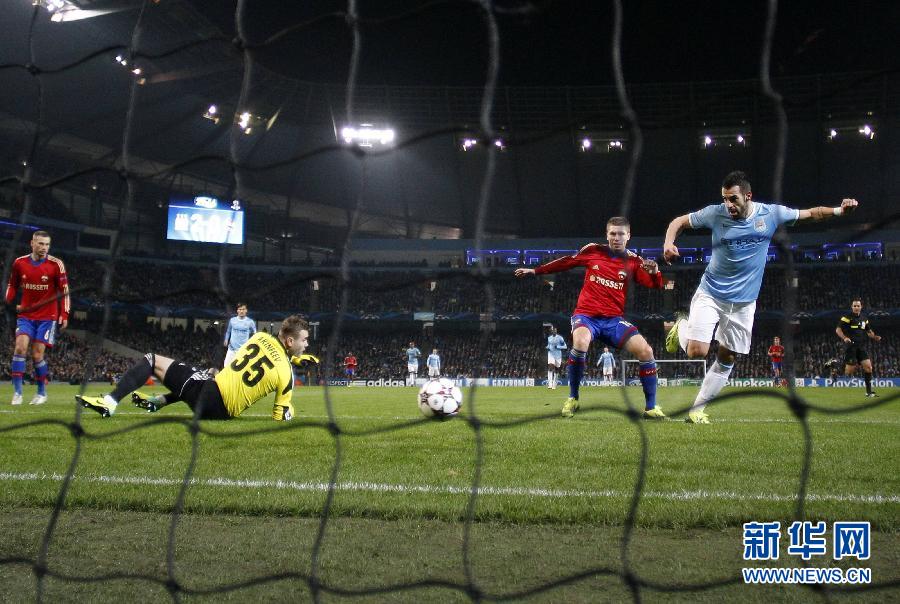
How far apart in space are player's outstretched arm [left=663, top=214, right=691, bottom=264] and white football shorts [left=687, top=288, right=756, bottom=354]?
32.5 inches

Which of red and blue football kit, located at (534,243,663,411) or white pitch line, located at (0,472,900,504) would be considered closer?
white pitch line, located at (0,472,900,504)

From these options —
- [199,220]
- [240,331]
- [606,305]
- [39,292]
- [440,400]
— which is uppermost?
[199,220]

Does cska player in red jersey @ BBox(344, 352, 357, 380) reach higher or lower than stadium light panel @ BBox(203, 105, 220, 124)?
lower

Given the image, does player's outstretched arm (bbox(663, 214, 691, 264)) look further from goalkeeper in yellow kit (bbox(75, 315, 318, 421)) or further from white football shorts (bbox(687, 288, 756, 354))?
goalkeeper in yellow kit (bbox(75, 315, 318, 421))

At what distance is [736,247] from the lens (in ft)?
21.0

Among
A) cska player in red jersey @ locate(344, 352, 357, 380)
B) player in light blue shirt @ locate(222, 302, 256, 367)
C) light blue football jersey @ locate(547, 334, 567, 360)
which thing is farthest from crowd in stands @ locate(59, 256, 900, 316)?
player in light blue shirt @ locate(222, 302, 256, 367)

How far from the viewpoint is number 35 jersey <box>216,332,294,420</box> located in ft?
21.6

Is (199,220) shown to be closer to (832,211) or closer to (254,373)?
(254,373)

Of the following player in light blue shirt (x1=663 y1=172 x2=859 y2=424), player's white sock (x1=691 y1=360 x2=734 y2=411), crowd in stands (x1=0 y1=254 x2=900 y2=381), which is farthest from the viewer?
crowd in stands (x1=0 y1=254 x2=900 y2=381)

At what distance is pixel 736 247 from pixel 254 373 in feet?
15.4

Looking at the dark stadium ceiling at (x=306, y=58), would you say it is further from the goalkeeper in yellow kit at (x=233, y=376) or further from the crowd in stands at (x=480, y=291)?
the goalkeeper in yellow kit at (x=233, y=376)

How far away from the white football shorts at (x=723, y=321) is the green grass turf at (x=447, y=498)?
0.98m

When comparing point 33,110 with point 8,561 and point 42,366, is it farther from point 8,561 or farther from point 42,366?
point 8,561

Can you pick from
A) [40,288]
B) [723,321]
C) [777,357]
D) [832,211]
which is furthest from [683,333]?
[777,357]
